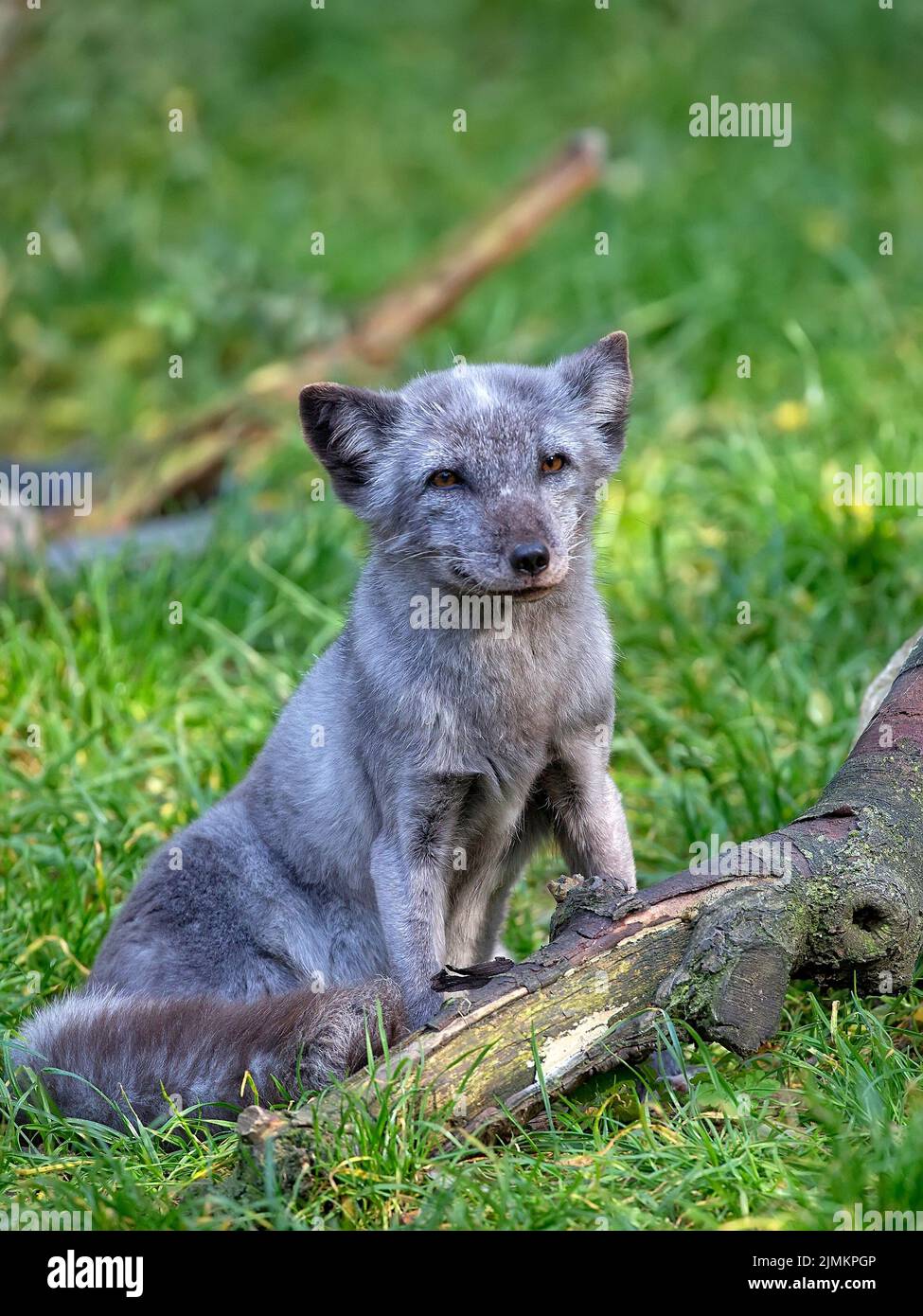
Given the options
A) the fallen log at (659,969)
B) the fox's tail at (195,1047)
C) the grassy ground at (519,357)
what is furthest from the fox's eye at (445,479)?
the grassy ground at (519,357)

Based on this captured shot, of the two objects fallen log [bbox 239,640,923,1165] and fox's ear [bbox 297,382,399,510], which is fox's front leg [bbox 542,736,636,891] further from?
fox's ear [bbox 297,382,399,510]

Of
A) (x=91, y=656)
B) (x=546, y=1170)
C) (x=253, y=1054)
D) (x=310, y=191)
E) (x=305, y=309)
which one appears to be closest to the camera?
(x=546, y=1170)

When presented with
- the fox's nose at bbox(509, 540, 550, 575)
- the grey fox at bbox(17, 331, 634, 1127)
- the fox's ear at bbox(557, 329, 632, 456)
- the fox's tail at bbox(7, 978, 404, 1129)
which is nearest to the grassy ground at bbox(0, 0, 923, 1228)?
the fox's tail at bbox(7, 978, 404, 1129)

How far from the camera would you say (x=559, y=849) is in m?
4.16

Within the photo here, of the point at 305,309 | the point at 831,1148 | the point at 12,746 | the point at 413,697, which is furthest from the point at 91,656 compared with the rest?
the point at 831,1148

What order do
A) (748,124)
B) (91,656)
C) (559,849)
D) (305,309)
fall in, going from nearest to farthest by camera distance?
(559,849), (91,656), (305,309), (748,124)

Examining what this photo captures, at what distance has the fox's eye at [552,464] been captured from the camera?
3775 millimetres

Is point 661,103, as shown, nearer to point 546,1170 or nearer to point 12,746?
point 12,746

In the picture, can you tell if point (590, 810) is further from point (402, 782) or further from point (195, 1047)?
point (195, 1047)

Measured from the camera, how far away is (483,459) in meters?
3.70

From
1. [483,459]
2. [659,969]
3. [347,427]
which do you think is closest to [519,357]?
[347,427]

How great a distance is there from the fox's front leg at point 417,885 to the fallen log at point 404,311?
13.5ft

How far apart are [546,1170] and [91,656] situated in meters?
3.38

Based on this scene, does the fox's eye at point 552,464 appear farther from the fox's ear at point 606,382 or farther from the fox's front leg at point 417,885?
the fox's front leg at point 417,885
